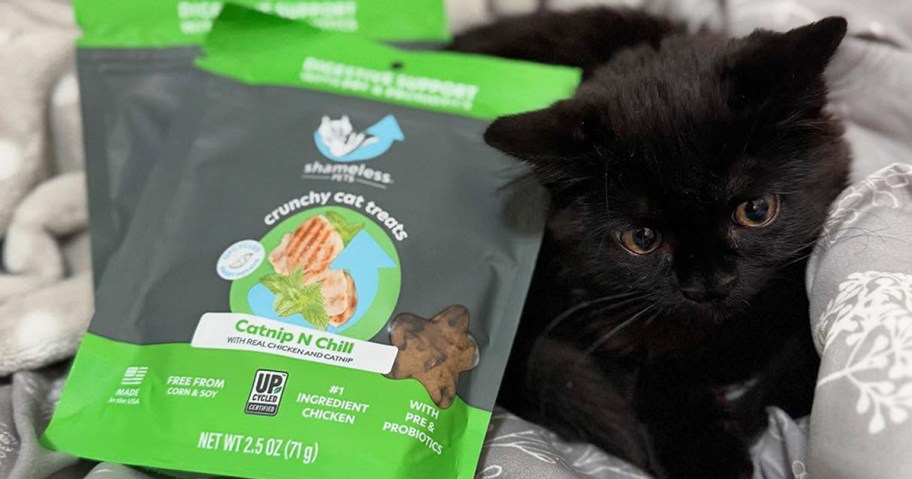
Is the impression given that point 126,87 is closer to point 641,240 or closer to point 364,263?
point 364,263

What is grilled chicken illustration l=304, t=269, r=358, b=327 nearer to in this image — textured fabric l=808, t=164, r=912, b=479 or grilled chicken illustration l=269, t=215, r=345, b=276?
grilled chicken illustration l=269, t=215, r=345, b=276

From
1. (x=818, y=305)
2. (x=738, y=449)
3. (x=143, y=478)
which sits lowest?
(x=143, y=478)

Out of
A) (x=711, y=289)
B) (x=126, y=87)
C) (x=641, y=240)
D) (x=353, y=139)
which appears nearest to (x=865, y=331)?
(x=711, y=289)

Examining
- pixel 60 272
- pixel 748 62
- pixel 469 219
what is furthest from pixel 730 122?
pixel 60 272

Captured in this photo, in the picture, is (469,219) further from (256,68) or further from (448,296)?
(256,68)

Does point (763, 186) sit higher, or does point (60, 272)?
point (763, 186)
